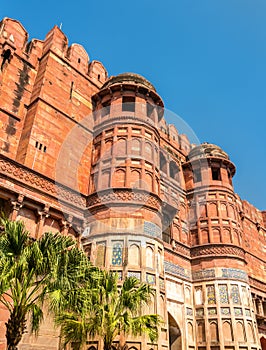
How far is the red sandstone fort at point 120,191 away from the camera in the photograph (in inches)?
559

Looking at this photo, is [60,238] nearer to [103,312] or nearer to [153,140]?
[103,312]

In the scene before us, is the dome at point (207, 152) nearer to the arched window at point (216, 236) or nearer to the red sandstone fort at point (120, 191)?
the red sandstone fort at point (120, 191)

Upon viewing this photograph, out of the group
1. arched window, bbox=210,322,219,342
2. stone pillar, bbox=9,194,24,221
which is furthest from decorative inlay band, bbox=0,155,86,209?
arched window, bbox=210,322,219,342

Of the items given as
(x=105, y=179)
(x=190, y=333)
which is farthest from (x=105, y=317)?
(x=190, y=333)

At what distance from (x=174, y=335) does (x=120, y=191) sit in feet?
26.8

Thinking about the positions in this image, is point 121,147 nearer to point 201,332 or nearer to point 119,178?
point 119,178

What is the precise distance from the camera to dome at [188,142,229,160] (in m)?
23.9

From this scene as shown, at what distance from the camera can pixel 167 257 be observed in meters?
18.4

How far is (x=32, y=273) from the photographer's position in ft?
27.9

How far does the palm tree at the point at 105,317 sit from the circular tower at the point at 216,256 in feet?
29.4

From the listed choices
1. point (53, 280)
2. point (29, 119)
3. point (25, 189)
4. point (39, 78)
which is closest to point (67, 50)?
point (39, 78)

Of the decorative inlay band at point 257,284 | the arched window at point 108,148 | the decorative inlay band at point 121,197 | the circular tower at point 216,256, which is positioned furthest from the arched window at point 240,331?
the arched window at point 108,148

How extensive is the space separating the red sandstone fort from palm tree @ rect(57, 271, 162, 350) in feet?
9.11

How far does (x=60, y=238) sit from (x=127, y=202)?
631cm
